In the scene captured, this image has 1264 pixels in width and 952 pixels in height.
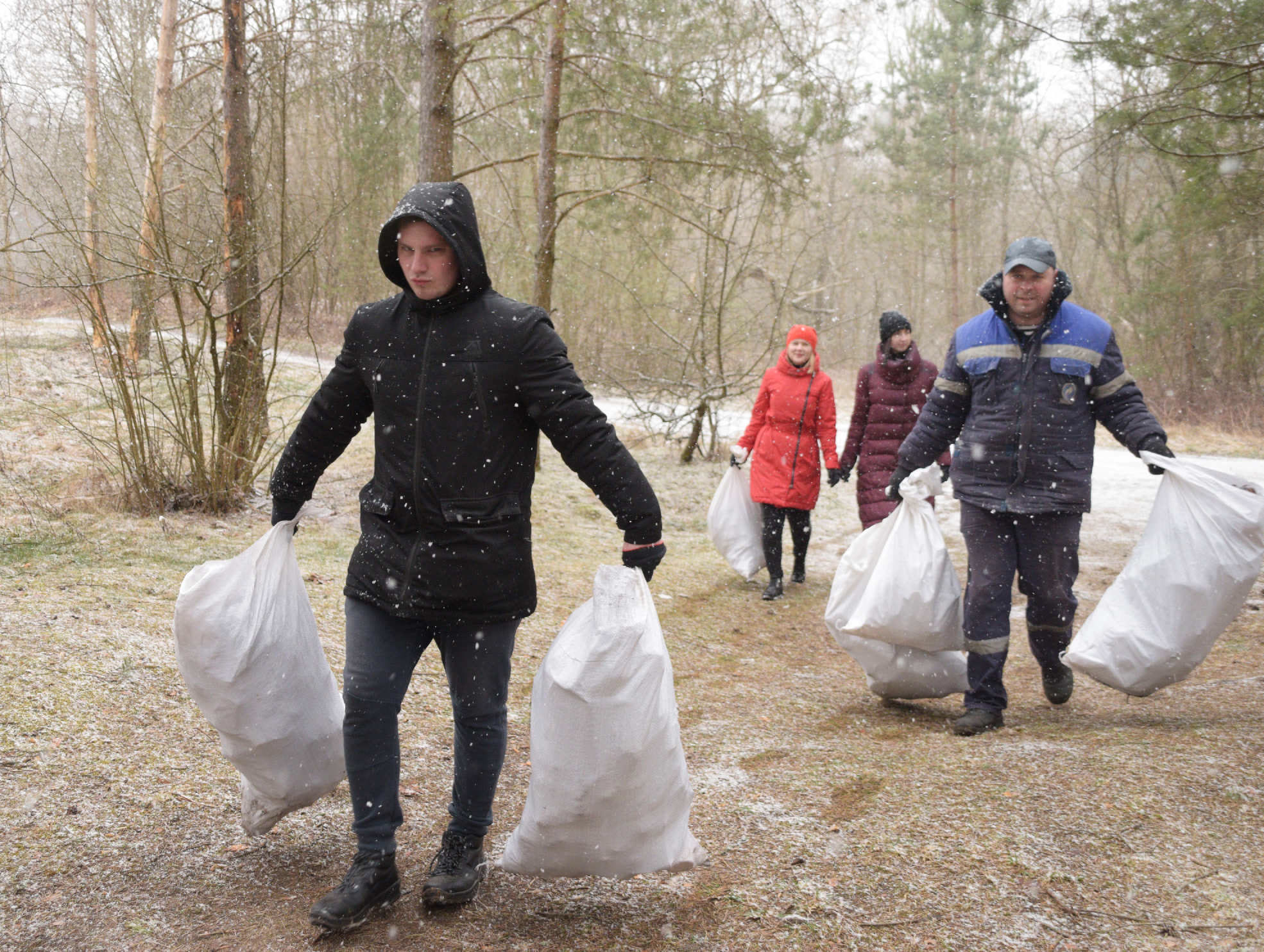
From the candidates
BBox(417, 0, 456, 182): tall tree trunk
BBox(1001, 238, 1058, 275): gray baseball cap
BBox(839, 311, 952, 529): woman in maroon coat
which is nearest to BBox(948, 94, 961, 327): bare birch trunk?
BBox(417, 0, 456, 182): tall tree trunk

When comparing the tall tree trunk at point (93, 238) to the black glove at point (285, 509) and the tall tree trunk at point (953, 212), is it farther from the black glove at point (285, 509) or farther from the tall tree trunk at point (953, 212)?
the tall tree trunk at point (953, 212)

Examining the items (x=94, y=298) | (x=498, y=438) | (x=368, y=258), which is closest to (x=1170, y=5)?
(x=498, y=438)

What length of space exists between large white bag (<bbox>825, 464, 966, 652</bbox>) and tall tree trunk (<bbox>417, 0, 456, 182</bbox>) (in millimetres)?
5059

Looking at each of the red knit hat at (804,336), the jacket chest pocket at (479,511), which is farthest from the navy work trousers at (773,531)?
the jacket chest pocket at (479,511)

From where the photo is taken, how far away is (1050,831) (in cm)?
292

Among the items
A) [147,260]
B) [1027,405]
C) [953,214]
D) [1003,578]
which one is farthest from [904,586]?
[953,214]

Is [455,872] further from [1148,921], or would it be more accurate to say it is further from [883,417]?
[883,417]

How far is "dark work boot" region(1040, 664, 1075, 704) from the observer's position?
4258 mm

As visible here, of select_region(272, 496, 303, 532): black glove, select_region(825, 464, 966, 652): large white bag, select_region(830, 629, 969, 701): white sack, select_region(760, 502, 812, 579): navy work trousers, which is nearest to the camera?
select_region(272, 496, 303, 532): black glove

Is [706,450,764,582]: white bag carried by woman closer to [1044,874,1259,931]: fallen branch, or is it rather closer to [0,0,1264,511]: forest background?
[0,0,1264,511]: forest background

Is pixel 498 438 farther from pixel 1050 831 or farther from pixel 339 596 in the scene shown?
pixel 339 596

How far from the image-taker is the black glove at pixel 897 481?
14.1 feet

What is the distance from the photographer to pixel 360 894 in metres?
2.42

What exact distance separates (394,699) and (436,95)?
21.2ft
